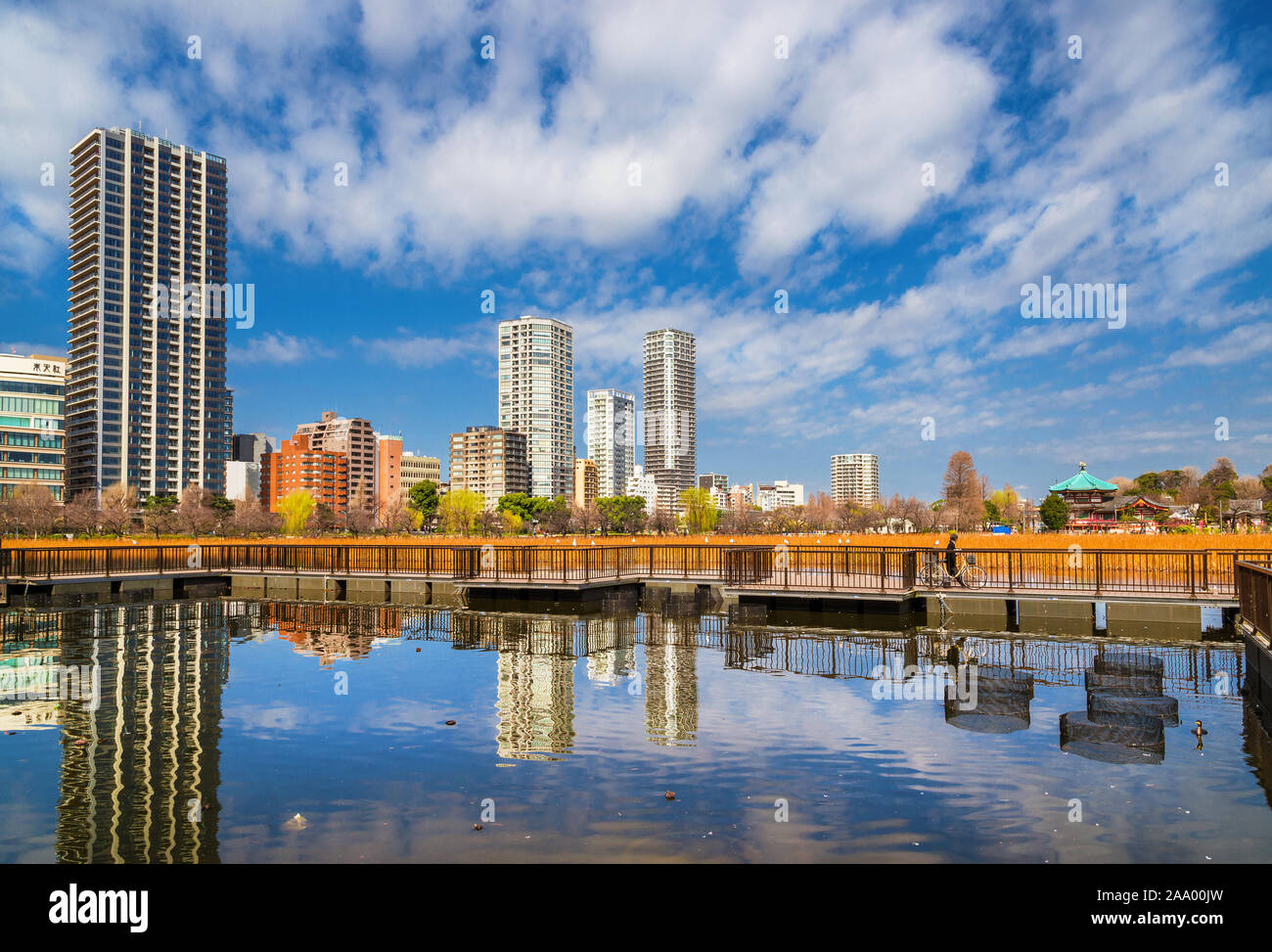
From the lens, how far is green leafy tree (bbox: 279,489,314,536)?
330 feet

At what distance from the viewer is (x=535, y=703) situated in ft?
40.0

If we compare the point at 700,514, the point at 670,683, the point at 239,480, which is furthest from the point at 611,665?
the point at 239,480

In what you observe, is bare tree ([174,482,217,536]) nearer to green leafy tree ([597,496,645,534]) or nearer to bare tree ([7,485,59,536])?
bare tree ([7,485,59,536])

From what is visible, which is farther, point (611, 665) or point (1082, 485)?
point (1082, 485)

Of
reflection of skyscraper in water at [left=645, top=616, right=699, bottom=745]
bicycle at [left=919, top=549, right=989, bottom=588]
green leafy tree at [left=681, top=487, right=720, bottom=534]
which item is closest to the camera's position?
reflection of skyscraper in water at [left=645, top=616, right=699, bottom=745]

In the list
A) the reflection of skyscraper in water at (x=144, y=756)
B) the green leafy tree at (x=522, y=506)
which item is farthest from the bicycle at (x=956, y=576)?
the green leafy tree at (x=522, y=506)

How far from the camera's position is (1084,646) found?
55.8 ft

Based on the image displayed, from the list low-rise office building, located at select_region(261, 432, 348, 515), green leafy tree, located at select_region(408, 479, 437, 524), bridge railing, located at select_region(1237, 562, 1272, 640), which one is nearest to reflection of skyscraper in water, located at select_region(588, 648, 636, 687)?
bridge railing, located at select_region(1237, 562, 1272, 640)

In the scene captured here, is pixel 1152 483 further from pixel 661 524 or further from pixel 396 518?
pixel 396 518

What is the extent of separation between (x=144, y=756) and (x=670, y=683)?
828 centimetres

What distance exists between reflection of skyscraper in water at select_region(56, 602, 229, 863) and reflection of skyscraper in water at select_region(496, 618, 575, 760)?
3.62 metres
